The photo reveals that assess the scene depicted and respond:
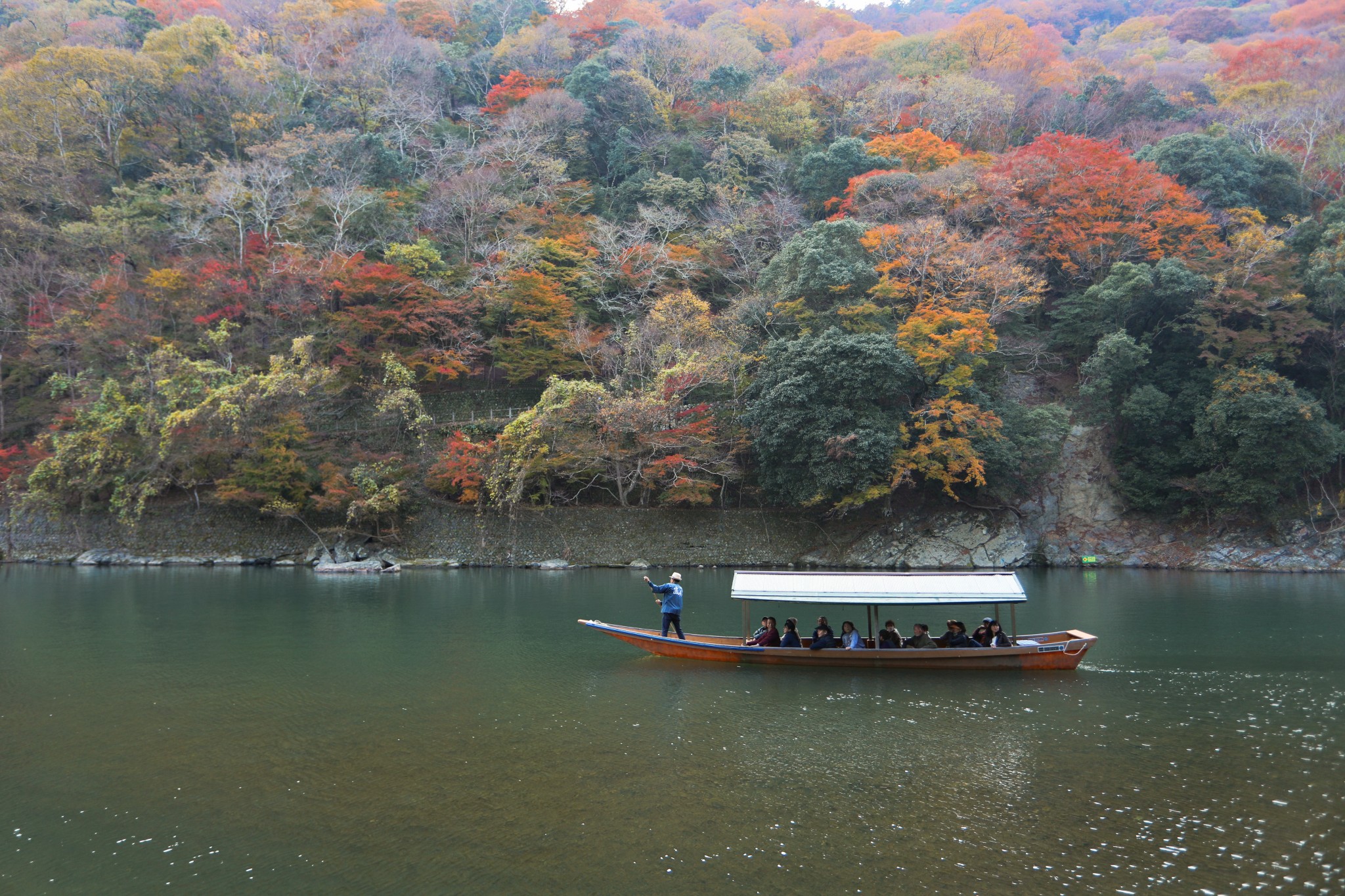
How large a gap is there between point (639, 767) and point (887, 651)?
5935mm

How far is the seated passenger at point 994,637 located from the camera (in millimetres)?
13300

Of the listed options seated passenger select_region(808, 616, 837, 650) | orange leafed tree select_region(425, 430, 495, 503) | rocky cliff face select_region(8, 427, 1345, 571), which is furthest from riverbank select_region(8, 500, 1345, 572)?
seated passenger select_region(808, 616, 837, 650)

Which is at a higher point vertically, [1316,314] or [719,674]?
[1316,314]

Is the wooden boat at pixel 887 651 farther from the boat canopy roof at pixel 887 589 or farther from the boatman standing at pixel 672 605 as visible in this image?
the boatman standing at pixel 672 605

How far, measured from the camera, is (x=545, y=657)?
1415cm

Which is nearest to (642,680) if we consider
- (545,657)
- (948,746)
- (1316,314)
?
(545,657)

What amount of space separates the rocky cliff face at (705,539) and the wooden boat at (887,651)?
14801mm

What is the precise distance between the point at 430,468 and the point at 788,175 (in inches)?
941

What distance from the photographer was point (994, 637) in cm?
1345

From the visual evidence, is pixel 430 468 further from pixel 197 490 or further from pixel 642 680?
pixel 642 680

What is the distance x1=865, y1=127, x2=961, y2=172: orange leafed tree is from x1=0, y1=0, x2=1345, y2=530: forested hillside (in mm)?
139

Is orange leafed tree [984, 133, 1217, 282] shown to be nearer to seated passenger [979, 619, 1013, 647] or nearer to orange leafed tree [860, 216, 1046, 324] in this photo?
orange leafed tree [860, 216, 1046, 324]

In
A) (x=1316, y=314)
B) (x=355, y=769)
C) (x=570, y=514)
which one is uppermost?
(x=1316, y=314)

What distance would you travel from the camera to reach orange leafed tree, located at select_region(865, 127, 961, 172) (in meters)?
37.2
